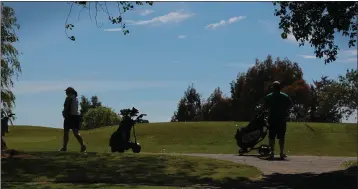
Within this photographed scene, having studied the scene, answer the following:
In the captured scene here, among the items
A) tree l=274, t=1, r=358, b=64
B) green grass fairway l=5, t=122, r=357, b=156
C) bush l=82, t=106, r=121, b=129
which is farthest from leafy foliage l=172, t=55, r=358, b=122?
tree l=274, t=1, r=358, b=64

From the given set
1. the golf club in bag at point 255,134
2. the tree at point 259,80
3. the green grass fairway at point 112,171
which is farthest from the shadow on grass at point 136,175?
the tree at point 259,80

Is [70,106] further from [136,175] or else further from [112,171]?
[136,175]

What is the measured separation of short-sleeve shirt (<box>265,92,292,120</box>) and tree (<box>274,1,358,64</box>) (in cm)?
144

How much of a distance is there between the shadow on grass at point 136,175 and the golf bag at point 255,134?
3733 mm

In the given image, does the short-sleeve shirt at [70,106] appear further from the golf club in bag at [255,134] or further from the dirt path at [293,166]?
the dirt path at [293,166]

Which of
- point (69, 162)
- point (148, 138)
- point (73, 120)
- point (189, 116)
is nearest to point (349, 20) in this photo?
point (69, 162)

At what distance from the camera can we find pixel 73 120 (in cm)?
1412

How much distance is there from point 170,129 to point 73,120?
43.2ft

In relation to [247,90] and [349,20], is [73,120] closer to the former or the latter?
[349,20]

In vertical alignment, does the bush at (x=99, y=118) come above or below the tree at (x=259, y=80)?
below

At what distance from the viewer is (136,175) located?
31.2 feet

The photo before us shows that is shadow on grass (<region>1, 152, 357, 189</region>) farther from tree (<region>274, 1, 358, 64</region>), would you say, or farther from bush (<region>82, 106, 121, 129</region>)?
A: bush (<region>82, 106, 121, 129</region>)

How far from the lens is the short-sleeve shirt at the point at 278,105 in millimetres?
13227

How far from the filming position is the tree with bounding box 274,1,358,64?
1088 centimetres
